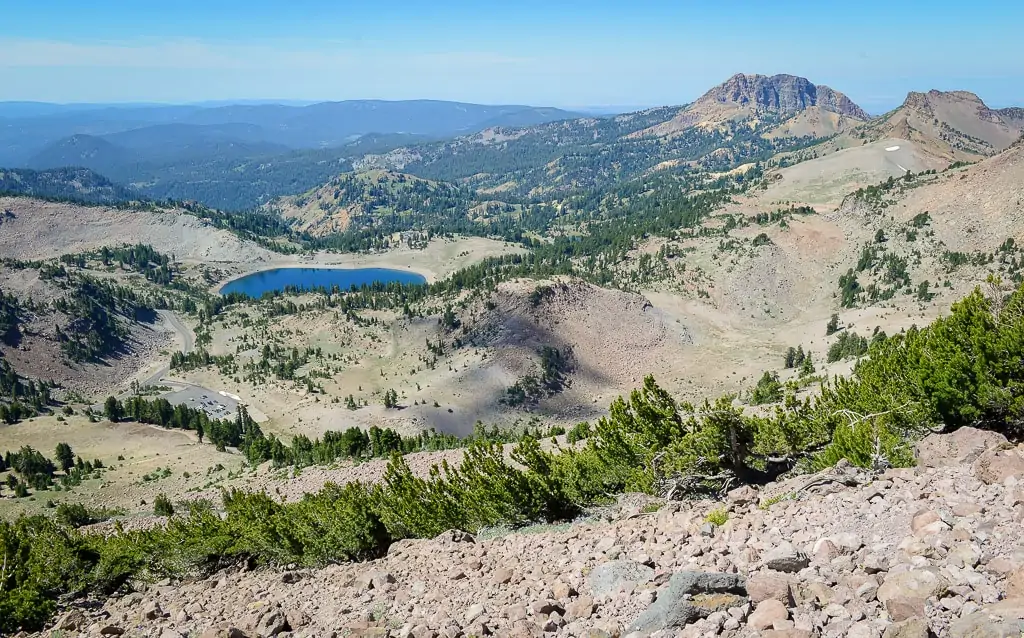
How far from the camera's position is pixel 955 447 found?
16.4 metres

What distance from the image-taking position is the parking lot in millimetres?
85500

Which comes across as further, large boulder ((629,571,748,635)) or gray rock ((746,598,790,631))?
large boulder ((629,571,748,635))

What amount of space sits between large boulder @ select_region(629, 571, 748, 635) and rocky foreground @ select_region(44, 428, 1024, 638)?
29 mm

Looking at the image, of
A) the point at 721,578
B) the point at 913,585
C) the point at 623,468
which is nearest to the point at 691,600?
the point at 721,578

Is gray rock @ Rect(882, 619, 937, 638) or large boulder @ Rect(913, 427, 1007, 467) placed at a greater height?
gray rock @ Rect(882, 619, 937, 638)

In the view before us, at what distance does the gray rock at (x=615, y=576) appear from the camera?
40.3 feet

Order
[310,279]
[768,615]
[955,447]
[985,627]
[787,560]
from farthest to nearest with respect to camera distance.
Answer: [310,279]
[955,447]
[787,560]
[768,615]
[985,627]

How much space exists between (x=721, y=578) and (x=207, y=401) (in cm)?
9531

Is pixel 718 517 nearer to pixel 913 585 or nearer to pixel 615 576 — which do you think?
pixel 615 576

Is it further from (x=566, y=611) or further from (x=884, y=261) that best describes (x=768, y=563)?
(x=884, y=261)

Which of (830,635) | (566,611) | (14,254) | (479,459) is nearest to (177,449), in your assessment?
(479,459)

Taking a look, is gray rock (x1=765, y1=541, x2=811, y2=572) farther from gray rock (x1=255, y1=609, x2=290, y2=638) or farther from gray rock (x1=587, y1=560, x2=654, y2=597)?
gray rock (x1=255, y1=609, x2=290, y2=638)

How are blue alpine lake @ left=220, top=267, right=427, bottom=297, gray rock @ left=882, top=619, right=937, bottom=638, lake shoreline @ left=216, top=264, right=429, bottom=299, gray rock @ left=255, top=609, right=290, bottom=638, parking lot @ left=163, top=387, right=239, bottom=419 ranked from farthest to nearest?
1. lake shoreline @ left=216, top=264, right=429, bottom=299
2. blue alpine lake @ left=220, top=267, right=427, bottom=297
3. parking lot @ left=163, top=387, right=239, bottom=419
4. gray rock @ left=255, top=609, right=290, bottom=638
5. gray rock @ left=882, top=619, right=937, bottom=638

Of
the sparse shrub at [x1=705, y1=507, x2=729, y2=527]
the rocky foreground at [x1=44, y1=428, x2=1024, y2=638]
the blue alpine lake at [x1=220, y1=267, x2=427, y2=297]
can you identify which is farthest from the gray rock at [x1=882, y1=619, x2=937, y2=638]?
the blue alpine lake at [x1=220, y1=267, x2=427, y2=297]
